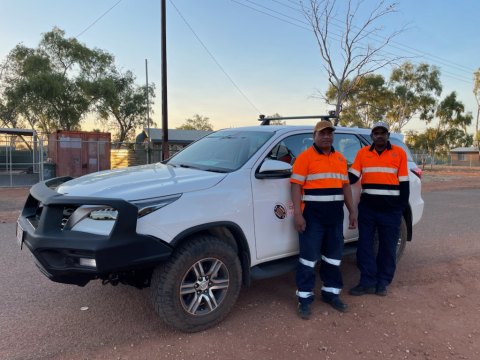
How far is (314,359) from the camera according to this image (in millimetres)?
2936

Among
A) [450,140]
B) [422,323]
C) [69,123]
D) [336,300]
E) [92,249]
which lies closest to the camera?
[92,249]

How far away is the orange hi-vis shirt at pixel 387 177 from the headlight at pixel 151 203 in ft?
6.95

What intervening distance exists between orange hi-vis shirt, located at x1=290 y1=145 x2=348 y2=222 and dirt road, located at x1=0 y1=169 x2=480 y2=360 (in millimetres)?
1025

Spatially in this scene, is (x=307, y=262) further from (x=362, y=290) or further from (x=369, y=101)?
(x=369, y=101)

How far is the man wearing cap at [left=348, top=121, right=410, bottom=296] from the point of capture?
401 centimetres

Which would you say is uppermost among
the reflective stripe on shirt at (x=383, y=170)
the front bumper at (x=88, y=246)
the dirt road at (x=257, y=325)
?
the reflective stripe on shirt at (x=383, y=170)

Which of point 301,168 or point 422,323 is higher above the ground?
A: point 301,168

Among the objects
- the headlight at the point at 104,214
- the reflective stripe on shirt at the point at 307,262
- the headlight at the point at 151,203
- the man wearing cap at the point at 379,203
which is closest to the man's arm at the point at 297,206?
the reflective stripe on shirt at the point at 307,262

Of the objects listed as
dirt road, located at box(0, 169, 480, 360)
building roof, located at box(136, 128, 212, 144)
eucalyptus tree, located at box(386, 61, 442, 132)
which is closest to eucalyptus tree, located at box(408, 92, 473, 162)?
eucalyptus tree, located at box(386, 61, 442, 132)

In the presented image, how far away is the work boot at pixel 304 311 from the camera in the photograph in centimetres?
360

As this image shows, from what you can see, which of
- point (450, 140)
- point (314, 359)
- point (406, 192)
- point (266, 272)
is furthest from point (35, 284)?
point (450, 140)

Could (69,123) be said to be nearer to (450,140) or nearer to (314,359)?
(314,359)

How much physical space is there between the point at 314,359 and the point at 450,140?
39254mm

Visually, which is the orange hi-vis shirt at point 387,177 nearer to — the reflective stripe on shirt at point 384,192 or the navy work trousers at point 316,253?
the reflective stripe on shirt at point 384,192
